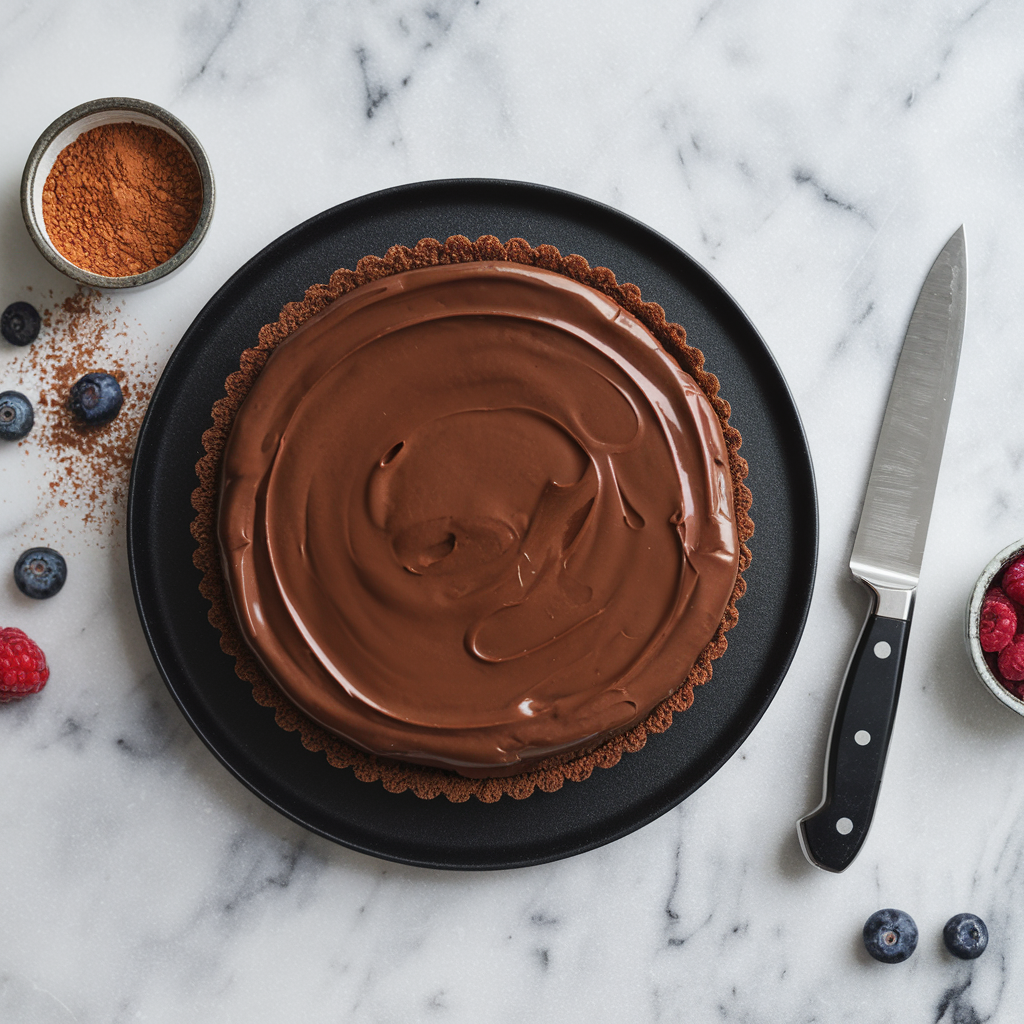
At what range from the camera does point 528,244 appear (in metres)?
2.23

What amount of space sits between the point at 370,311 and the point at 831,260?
1365 mm

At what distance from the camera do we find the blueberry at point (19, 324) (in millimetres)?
2352

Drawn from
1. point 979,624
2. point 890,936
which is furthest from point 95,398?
point 890,936

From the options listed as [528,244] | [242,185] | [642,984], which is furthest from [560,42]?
[642,984]

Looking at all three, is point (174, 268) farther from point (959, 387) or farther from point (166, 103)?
point (959, 387)

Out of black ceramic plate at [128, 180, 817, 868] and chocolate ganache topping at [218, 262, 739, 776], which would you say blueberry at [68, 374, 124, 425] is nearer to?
black ceramic plate at [128, 180, 817, 868]

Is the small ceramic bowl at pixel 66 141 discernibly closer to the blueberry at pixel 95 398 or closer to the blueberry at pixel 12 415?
the blueberry at pixel 95 398

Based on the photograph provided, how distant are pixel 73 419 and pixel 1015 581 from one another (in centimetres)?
256

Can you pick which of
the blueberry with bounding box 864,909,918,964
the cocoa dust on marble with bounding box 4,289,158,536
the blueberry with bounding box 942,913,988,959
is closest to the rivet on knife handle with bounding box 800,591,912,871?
the blueberry with bounding box 864,909,918,964

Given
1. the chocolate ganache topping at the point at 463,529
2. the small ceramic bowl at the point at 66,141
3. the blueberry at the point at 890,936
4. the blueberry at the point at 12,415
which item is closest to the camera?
the chocolate ganache topping at the point at 463,529

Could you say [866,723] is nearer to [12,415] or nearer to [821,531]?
[821,531]

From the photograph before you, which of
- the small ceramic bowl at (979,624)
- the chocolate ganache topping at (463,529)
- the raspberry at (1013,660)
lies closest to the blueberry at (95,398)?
the chocolate ganache topping at (463,529)

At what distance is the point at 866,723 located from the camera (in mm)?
2352

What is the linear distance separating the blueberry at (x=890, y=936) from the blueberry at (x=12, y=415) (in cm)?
271
